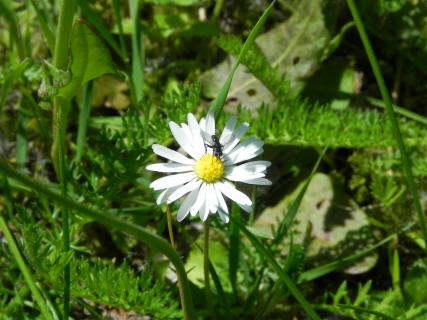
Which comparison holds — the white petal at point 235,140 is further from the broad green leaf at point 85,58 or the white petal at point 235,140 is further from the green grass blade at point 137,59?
the green grass blade at point 137,59

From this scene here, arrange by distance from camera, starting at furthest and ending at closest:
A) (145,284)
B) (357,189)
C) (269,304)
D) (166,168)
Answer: (357,189) → (269,304) → (145,284) → (166,168)

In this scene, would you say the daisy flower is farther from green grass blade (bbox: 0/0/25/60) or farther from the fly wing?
green grass blade (bbox: 0/0/25/60)

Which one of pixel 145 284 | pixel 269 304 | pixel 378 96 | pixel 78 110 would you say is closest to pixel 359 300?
pixel 269 304

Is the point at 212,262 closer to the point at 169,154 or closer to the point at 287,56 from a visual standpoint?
the point at 169,154

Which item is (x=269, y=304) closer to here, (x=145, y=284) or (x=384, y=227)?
(x=145, y=284)

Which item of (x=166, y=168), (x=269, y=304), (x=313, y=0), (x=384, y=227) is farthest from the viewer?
(x=313, y=0)

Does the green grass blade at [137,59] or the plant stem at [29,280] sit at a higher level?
the green grass blade at [137,59]

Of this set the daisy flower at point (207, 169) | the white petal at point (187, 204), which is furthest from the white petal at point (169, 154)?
the white petal at point (187, 204)
